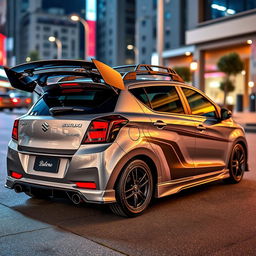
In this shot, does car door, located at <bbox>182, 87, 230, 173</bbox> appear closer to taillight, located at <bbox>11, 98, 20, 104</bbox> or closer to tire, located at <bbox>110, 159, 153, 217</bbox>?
tire, located at <bbox>110, 159, 153, 217</bbox>

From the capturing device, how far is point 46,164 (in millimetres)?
5211

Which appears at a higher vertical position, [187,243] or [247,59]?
[247,59]

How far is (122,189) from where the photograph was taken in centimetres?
502

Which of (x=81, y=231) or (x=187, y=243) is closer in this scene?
(x=187, y=243)

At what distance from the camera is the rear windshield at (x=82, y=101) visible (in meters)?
5.20

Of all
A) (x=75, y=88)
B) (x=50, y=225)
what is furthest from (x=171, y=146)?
(x=50, y=225)

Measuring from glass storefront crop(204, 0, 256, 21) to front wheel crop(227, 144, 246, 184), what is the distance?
29063 millimetres

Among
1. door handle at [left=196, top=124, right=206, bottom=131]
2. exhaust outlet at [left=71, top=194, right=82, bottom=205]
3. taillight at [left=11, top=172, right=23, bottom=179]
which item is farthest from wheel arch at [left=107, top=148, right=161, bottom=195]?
taillight at [left=11, top=172, right=23, bottom=179]

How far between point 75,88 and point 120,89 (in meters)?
0.56

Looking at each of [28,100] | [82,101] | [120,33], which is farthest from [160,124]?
[120,33]

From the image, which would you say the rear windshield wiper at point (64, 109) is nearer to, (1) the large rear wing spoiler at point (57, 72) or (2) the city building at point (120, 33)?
(1) the large rear wing spoiler at point (57, 72)

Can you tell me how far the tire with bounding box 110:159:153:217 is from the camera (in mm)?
5035

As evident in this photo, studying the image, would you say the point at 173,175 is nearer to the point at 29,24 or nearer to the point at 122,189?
the point at 122,189

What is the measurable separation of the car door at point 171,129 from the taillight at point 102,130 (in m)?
0.55
